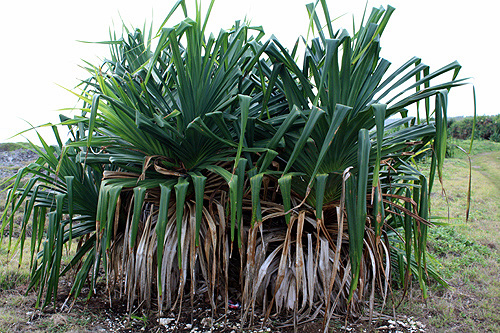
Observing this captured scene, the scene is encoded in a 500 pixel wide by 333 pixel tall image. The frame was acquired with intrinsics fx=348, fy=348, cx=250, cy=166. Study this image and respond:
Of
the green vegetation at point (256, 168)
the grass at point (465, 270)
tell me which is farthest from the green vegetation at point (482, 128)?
the green vegetation at point (256, 168)

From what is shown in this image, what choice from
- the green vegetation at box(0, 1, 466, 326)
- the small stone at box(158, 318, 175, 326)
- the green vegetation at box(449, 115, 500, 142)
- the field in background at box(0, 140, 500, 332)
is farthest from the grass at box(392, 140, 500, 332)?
the green vegetation at box(449, 115, 500, 142)

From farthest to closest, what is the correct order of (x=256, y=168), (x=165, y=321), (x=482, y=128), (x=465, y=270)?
(x=482, y=128) → (x=465, y=270) → (x=165, y=321) → (x=256, y=168)

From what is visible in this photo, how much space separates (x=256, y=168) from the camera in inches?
62.7

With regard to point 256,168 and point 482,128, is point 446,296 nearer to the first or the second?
point 256,168

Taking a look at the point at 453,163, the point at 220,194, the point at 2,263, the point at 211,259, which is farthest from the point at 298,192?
the point at 453,163

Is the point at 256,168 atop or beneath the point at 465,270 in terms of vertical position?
atop

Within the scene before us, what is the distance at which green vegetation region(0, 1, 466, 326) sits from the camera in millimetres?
1523

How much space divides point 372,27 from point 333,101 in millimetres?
365

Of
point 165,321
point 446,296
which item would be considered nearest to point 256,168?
point 165,321

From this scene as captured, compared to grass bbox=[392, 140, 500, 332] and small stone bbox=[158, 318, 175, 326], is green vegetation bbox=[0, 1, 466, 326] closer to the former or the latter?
small stone bbox=[158, 318, 175, 326]

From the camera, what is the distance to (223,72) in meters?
1.76

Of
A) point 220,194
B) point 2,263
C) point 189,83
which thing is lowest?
point 2,263

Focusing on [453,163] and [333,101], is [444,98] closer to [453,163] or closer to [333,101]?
[333,101]

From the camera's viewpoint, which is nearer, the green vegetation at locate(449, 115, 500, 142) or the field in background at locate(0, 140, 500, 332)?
the field in background at locate(0, 140, 500, 332)
